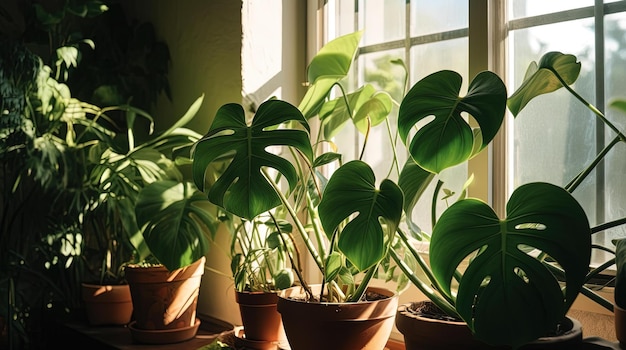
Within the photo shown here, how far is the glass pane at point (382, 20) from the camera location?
5.43 feet

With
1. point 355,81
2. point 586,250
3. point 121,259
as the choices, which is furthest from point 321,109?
point 121,259

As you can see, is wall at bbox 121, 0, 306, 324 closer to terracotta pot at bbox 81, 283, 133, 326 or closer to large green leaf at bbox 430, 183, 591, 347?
terracotta pot at bbox 81, 283, 133, 326

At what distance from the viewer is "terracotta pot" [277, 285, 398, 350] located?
3.99 ft

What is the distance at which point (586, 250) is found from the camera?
0.87 m

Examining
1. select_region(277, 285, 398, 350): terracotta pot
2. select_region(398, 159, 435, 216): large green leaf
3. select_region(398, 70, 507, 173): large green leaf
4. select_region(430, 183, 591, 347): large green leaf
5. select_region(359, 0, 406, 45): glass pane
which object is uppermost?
select_region(359, 0, 406, 45): glass pane

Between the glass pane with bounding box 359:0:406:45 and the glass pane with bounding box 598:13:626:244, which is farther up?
the glass pane with bounding box 359:0:406:45

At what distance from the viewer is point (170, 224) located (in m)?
1.49

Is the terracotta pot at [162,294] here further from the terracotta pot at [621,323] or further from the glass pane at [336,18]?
the terracotta pot at [621,323]

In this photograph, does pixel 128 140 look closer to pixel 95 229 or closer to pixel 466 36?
pixel 95 229

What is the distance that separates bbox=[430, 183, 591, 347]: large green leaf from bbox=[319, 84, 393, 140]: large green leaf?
0.41 metres

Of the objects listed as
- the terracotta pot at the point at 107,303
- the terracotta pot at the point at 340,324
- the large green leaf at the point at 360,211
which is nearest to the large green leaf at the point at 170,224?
the terracotta pot at the point at 340,324

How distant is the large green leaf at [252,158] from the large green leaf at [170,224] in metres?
0.36

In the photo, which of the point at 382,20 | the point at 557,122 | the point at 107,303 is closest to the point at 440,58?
the point at 382,20

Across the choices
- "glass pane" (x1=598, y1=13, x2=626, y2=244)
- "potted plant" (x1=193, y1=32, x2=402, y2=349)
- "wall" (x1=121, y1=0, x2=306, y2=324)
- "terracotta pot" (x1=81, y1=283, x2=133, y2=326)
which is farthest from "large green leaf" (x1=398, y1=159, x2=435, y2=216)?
"terracotta pot" (x1=81, y1=283, x2=133, y2=326)
